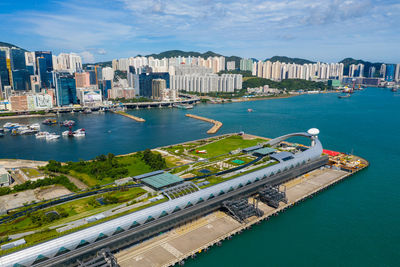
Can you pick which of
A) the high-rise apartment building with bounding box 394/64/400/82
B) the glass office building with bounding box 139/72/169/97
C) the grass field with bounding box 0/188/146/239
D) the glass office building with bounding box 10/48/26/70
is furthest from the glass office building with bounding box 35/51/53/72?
the high-rise apartment building with bounding box 394/64/400/82

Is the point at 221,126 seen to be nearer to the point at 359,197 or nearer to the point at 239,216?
the point at 359,197

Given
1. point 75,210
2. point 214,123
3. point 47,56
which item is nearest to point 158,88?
point 214,123

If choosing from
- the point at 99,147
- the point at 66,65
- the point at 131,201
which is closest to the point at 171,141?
the point at 99,147

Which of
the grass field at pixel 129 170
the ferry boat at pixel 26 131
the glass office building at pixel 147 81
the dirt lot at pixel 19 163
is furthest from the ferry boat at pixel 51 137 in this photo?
the glass office building at pixel 147 81

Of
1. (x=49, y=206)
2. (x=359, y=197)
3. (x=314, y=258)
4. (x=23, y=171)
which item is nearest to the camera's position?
(x=314, y=258)

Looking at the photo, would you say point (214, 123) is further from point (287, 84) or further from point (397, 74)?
point (397, 74)
